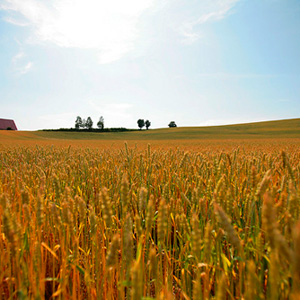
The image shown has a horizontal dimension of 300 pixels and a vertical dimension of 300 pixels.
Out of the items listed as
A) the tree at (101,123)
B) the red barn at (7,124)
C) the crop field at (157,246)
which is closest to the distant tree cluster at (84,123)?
the tree at (101,123)

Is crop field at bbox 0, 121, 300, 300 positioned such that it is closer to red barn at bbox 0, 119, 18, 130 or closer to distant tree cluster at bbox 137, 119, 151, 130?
red barn at bbox 0, 119, 18, 130

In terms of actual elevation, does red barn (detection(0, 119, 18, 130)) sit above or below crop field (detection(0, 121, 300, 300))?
above

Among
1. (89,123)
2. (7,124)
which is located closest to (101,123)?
(89,123)

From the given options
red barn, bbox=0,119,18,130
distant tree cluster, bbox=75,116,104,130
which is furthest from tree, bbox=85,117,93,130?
red barn, bbox=0,119,18,130

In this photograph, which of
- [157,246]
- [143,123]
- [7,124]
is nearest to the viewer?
[157,246]

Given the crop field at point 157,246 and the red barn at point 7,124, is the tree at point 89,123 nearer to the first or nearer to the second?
the red barn at point 7,124

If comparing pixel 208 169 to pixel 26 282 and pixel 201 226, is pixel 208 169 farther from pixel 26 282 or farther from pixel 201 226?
pixel 26 282

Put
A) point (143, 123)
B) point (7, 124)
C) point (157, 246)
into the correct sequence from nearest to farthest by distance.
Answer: point (157, 246) < point (7, 124) < point (143, 123)

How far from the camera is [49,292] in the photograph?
135cm

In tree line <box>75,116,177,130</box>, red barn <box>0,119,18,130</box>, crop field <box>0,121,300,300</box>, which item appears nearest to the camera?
crop field <box>0,121,300,300</box>

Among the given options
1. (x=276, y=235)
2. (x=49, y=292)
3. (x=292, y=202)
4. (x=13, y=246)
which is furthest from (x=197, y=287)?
(x=49, y=292)

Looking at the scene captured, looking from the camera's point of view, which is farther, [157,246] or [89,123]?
[89,123]

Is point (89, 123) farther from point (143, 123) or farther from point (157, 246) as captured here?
point (157, 246)

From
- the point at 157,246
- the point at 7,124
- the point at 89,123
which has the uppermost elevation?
the point at 89,123
